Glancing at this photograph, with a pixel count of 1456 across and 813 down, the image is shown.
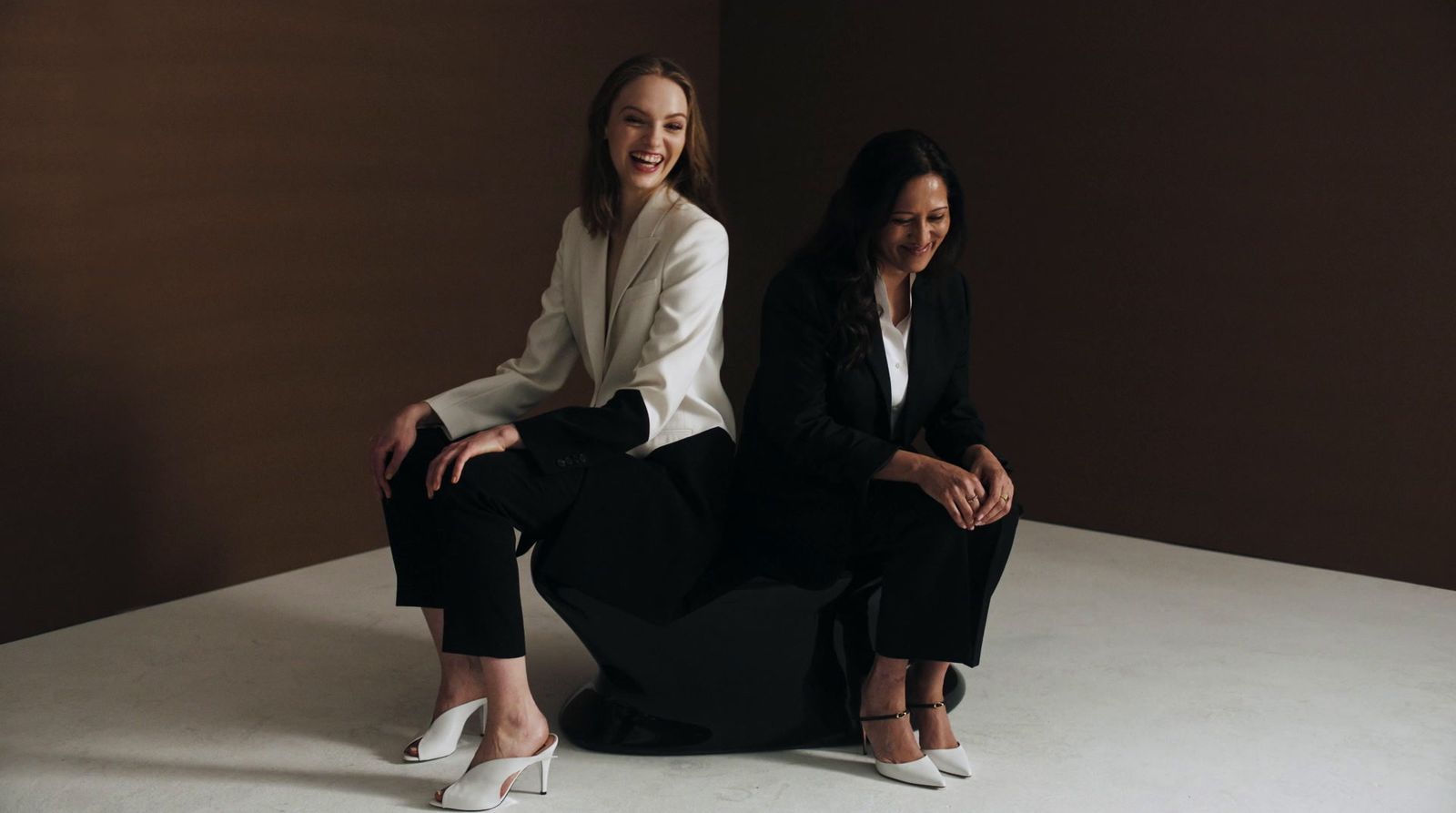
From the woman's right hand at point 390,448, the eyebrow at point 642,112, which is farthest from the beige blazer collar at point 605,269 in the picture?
the woman's right hand at point 390,448

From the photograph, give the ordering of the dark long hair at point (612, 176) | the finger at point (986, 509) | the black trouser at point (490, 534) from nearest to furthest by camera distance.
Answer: the black trouser at point (490, 534) → the finger at point (986, 509) → the dark long hair at point (612, 176)

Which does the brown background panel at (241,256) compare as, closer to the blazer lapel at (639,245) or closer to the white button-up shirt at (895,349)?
the blazer lapel at (639,245)

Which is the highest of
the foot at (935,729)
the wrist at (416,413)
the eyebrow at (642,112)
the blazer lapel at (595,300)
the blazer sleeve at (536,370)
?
the eyebrow at (642,112)

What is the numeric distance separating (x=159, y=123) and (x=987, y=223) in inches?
90.9

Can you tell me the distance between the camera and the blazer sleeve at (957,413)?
2486 mm

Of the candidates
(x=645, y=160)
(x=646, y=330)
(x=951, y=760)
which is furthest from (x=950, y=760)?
(x=645, y=160)

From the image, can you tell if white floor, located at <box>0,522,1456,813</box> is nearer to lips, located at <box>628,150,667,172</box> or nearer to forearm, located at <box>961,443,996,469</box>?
forearm, located at <box>961,443,996,469</box>

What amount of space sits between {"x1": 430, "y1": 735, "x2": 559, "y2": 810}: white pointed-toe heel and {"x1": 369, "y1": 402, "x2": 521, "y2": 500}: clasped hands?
1.43ft

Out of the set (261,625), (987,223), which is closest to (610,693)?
(261,625)

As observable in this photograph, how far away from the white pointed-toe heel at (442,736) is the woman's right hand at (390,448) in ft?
1.29

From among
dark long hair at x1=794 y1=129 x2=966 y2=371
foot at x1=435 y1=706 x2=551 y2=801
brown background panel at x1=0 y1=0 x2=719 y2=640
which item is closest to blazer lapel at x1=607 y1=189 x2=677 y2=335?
dark long hair at x1=794 y1=129 x2=966 y2=371

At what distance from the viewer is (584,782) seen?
7.28 feet

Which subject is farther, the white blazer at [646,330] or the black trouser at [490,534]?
the white blazer at [646,330]

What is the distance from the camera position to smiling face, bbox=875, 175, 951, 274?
2303mm
